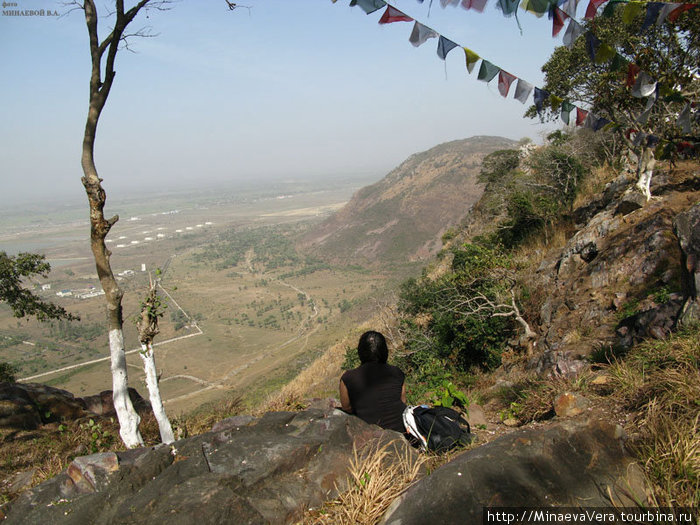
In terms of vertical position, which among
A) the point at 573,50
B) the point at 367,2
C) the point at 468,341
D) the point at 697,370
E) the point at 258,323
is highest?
the point at 573,50

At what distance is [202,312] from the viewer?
49.5 metres

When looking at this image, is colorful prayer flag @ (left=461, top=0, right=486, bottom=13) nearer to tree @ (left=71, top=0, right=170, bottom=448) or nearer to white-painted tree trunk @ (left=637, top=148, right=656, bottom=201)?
tree @ (left=71, top=0, right=170, bottom=448)

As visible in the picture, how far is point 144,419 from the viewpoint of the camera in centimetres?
630

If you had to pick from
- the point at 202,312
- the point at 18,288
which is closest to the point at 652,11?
the point at 18,288

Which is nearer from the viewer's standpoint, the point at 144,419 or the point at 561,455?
the point at 561,455

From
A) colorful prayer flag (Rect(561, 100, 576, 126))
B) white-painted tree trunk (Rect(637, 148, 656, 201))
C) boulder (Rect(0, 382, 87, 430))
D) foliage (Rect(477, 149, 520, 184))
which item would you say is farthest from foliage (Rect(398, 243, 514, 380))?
foliage (Rect(477, 149, 520, 184))

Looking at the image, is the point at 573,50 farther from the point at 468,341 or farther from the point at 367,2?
the point at 367,2

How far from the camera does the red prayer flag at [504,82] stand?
529cm

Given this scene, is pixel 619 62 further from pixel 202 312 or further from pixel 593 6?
pixel 202 312

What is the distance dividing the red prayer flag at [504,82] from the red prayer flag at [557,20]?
109 centimetres

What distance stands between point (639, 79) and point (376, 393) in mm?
4526

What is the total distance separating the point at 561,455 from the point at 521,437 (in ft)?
0.88

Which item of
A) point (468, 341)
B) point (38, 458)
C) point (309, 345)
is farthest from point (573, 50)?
point (309, 345)

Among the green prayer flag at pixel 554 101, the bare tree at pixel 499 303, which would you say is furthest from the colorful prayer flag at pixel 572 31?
the bare tree at pixel 499 303
